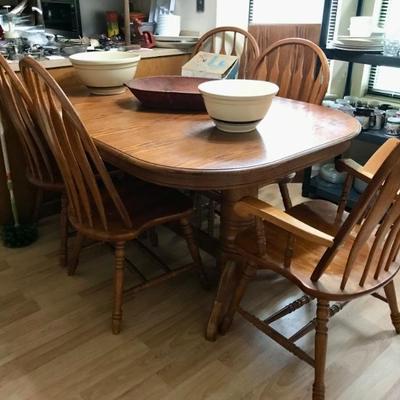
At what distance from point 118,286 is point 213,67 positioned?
1.18m

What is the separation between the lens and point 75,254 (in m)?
1.94

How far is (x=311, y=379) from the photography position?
1488 mm

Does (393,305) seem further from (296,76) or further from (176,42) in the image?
(176,42)

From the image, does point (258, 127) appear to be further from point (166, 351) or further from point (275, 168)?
point (166, 351)

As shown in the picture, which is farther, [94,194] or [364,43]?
[364,43]

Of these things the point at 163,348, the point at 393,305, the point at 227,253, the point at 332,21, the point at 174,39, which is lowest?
the point at 163,348

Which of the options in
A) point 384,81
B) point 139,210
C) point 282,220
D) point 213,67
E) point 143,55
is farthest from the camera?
point 384,81

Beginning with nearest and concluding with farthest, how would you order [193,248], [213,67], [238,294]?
1. [238,294]
2. [193,248]
3. [213,67]

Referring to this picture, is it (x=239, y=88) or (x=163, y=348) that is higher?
(x=239, y=88)

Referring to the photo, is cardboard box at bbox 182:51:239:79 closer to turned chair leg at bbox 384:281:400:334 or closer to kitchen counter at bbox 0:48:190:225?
kitchen counter at bbox 0:48:190:225

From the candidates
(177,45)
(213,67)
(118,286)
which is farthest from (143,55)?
(118,286)

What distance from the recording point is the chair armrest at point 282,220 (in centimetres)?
113

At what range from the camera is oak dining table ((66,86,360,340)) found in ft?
4.15

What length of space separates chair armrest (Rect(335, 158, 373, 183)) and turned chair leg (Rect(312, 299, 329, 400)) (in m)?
0.50
